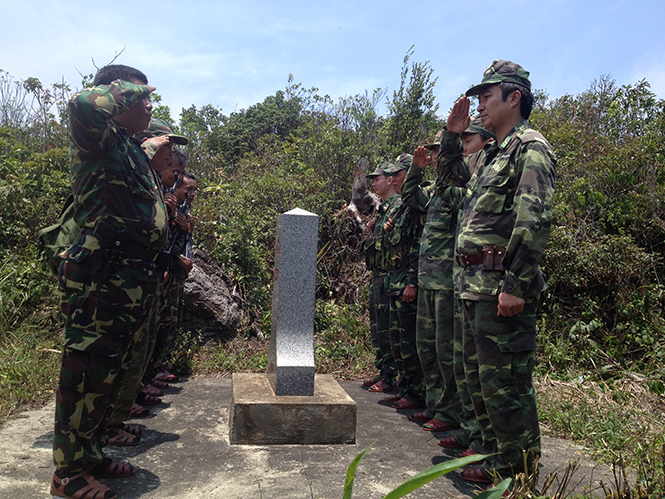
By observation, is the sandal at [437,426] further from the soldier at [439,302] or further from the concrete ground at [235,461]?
the concrete ground at [235,461]

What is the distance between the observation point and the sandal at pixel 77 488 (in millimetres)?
2652

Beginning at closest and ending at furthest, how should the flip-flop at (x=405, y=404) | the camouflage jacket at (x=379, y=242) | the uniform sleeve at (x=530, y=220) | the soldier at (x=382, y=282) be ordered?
the uniform sleeve at (x=530, y=220)
the flip-flop at (x=405, y=404)
the camouflage jacket at (x=379, y=242)
the soldier at (x=382, y=282)

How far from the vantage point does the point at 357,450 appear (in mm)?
3789

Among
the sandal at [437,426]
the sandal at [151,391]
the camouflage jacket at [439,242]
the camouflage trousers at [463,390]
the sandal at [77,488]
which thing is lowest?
the sandal at [437,426]

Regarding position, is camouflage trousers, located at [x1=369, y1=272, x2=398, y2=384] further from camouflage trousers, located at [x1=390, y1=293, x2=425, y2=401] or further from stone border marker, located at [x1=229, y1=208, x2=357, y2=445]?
stone border marker, located at [x1=229, y1=208, x2=357, y2=445]

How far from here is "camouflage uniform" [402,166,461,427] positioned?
4.14 metres

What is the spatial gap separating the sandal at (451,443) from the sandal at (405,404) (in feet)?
3.73

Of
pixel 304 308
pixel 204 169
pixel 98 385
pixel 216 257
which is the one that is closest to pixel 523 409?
pixel 304 308

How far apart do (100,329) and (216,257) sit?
5.27 m

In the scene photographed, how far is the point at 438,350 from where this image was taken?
13.6ft

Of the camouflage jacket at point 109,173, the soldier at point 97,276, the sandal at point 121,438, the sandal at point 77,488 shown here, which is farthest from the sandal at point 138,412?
the camouflage jacket at point 109,173

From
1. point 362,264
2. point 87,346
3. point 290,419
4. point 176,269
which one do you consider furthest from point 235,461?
point 362,264

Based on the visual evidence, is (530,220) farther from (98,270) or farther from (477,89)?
(98,270)

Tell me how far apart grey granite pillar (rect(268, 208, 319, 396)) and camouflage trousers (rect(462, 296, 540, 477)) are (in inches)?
64.9
